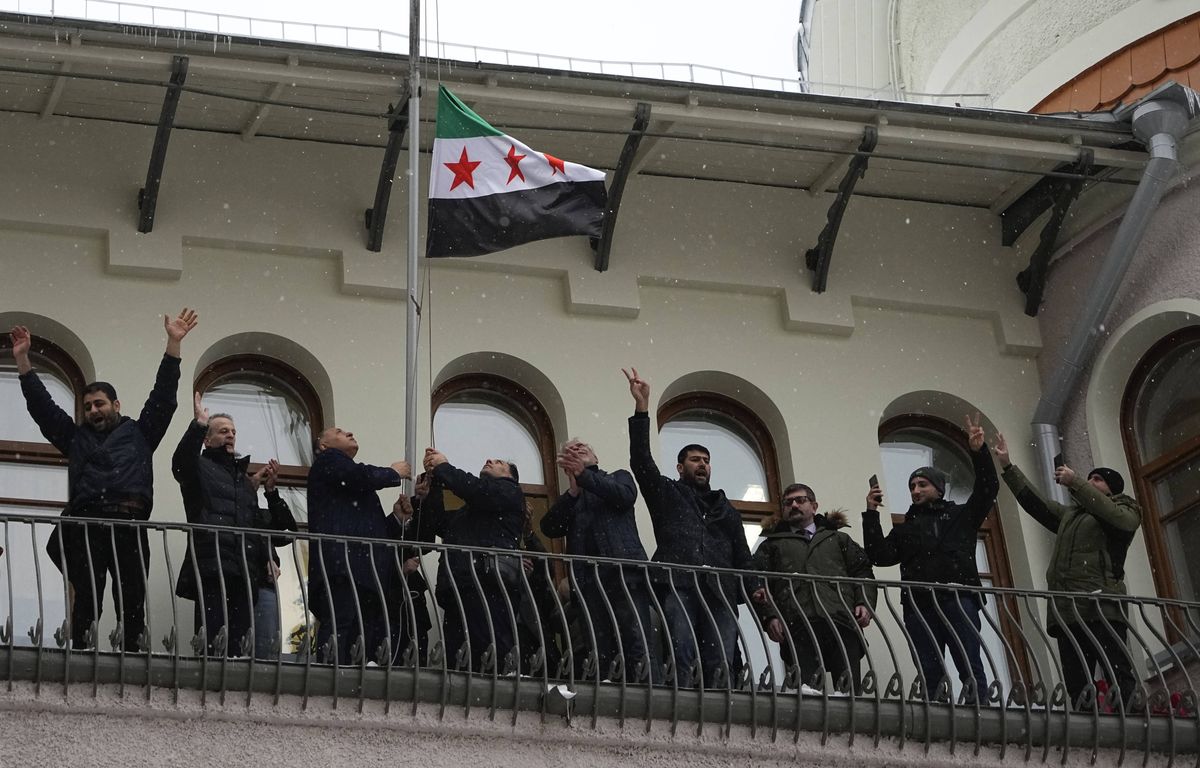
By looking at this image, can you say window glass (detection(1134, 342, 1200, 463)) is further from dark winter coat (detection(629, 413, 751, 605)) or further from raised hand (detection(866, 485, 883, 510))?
dark winter coat (detection(629, 413, 751, 605))

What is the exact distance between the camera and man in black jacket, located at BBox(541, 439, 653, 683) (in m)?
11.7

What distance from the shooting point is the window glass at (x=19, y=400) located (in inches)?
539

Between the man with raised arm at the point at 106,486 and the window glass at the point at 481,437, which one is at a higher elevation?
the window glass at the point at 481,437

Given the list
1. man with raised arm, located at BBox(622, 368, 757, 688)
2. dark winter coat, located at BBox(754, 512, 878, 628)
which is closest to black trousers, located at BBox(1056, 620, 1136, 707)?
dark winter coat, located at BBox(754, 512, 878, 628)

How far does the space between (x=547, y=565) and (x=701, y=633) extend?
93 cm

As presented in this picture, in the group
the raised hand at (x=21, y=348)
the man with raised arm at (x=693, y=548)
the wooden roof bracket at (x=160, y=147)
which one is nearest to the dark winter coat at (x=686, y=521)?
the man with raised arm at (x=693, y=548)

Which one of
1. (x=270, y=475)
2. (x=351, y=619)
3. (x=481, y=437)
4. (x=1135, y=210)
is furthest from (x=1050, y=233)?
(x=351, y=619)

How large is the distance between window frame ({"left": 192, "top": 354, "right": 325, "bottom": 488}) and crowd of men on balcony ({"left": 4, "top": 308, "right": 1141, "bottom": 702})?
6.26 feet

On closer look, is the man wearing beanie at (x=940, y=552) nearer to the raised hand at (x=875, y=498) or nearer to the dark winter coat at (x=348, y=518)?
the raised hand at (x=875, y=498)

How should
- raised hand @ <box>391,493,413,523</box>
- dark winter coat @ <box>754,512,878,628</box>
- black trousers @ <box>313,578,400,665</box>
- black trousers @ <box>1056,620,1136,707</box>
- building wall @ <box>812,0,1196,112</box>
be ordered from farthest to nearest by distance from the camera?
building wall @ <box>812,0,1196,112</box> → black trousers @ <box>1056,620,1136,707</box> → dark winter coat @ <box>754,512,878,628</box> → raised hand @ <box>391,493,413,523</box> → black trousers @ <box>313,578,400,665</box>

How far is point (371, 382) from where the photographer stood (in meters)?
14.2

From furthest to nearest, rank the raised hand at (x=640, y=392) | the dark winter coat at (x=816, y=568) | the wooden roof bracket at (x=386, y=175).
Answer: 1. the wooden roof bracket at (x=386, y=175)
2. the dark winter coat at (x=816, y=568)
3. the raised hand at (x=640, y=392)

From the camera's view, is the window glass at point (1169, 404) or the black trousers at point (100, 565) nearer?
the black trousers at point (100, 565)

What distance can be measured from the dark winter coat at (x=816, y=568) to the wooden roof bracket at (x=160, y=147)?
445cm
